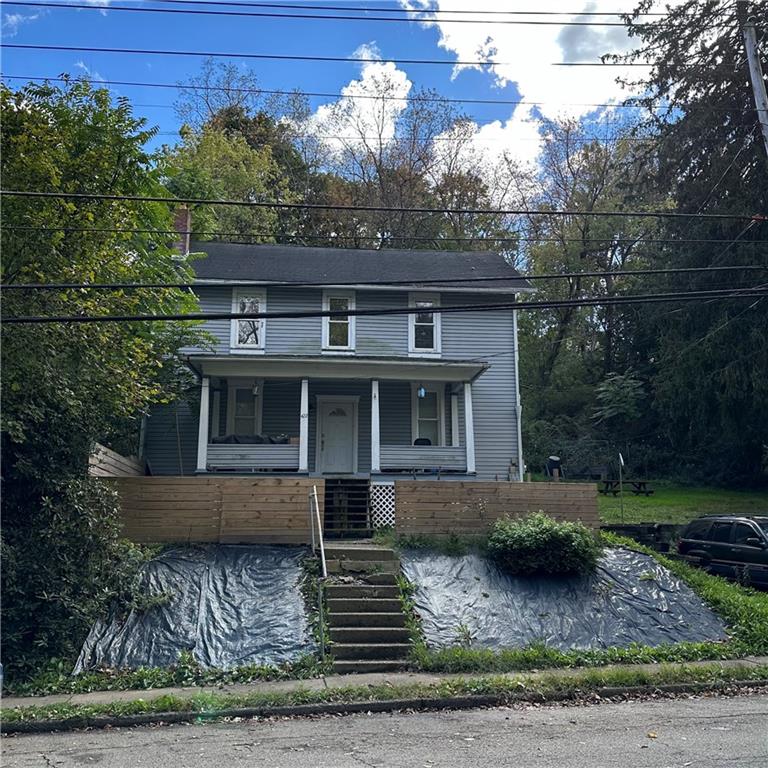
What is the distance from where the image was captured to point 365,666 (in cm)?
973

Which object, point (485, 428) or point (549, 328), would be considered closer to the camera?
point (485, 428)

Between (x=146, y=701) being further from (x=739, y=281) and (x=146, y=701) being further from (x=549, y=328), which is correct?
(x=549, y=328)

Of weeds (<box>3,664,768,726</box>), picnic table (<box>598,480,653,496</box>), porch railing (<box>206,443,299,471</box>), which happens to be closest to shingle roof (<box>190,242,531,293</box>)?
porch railing (<box>206,443,299,471</box>)

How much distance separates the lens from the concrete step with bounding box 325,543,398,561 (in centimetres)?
1289

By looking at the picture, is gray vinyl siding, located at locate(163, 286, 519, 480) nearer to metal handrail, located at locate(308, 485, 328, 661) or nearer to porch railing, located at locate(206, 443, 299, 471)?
porch railing, located at locate(206, 443, 299, 471)

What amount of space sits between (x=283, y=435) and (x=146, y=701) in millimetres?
10639

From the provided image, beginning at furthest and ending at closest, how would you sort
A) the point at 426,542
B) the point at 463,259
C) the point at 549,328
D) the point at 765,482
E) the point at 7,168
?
the point at 549,328 < the point at 765,482 < the point at 463,259 < the point at 426,542 < the point at 7,168

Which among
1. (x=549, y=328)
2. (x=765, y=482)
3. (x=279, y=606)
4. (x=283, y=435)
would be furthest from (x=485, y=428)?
(x=549, y=328)

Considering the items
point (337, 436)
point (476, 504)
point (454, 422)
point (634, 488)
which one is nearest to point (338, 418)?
point (337, 436)

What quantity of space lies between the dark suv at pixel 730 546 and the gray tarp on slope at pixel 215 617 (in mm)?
8210

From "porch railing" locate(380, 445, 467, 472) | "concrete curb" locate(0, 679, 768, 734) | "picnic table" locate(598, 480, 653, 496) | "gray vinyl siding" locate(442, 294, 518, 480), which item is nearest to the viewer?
"concrete curb" locate(0, 679, 768, 734)

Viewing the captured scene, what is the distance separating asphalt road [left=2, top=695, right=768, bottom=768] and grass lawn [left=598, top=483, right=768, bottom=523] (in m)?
10.6

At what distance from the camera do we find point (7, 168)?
9.90 meters

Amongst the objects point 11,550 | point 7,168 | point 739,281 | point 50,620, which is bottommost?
point 50,620
